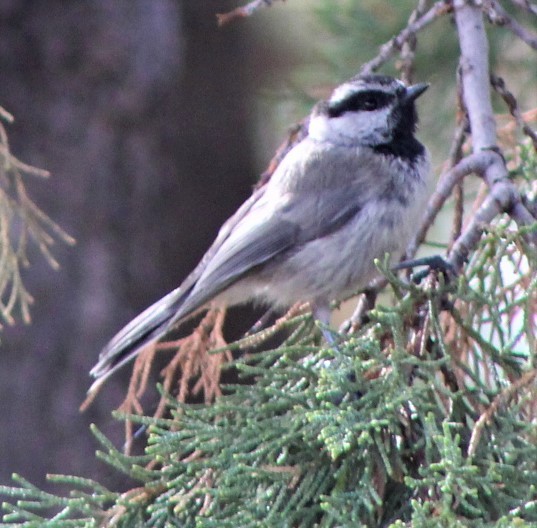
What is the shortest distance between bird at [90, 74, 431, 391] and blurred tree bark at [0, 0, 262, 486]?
1369 millimetres

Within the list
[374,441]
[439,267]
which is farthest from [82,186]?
[374,441]

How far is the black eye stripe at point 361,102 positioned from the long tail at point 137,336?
724 millimetres

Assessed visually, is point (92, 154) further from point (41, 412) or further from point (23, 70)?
point (41, 412)

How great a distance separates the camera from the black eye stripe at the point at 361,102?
8.60 ft

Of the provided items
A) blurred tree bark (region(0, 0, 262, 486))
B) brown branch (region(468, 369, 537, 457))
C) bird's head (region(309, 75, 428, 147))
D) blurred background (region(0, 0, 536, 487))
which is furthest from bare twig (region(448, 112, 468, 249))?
blurred tree bark (region(0, 0, 262, 486))

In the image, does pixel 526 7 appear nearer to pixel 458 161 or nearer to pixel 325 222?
pixel 458 161

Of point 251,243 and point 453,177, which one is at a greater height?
point 251,243

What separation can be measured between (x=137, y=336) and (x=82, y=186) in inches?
66.2

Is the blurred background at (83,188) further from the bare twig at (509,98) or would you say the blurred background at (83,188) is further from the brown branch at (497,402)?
the brown branch at (497,402)

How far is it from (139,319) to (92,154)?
1677 millimetres

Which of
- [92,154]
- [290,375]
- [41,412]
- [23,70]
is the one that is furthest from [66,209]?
[290,375]

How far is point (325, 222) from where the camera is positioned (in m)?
2.55

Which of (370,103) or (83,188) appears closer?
(370,103)

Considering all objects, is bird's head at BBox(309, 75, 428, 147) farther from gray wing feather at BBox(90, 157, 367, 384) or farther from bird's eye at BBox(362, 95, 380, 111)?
gray wing feather at BBox(90, 157, 367, 384)
